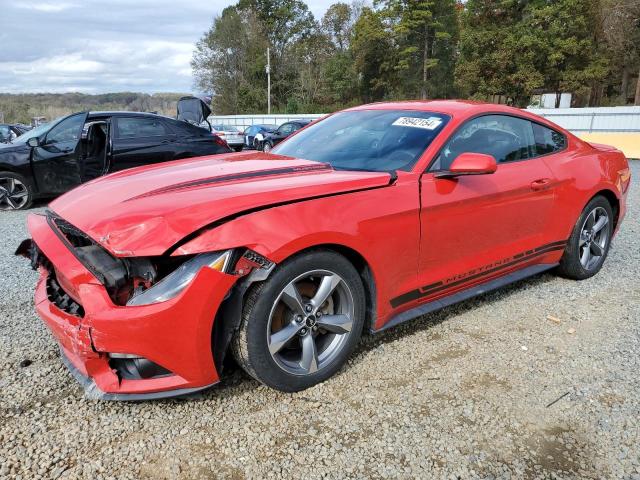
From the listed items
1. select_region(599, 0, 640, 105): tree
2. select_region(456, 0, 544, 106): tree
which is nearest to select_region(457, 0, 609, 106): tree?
select_region(456, 0, 544, 106): tree

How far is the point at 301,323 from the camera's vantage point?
98.6 inches

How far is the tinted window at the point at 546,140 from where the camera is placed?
385cm

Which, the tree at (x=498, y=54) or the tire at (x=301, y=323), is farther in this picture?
the tree at (x=498, y=54)

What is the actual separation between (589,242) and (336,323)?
2.81m

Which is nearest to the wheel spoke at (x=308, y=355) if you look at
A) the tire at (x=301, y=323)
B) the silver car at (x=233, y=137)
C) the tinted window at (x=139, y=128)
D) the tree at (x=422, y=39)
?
the tire at (x=301, y=323)

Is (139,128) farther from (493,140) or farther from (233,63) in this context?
(233,63)

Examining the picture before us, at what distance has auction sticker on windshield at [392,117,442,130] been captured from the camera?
3232 mm

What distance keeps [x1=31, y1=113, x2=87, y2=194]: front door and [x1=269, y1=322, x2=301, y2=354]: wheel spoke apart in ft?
19.8

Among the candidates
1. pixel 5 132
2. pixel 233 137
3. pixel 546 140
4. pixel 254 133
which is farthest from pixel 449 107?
pixel 254 133

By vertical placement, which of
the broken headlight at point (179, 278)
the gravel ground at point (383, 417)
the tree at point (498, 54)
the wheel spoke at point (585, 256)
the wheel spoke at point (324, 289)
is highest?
the tree at point (498, 54)

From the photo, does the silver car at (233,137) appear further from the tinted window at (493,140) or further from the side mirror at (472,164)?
the side mirror at (472,164)

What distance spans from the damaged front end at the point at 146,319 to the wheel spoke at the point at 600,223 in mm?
3318

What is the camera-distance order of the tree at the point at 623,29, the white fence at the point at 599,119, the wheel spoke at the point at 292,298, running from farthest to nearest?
1. the tree at the point at 623,29
2. the white fence at the point at 599,119
3. the wheel spoke at the point at 292,298

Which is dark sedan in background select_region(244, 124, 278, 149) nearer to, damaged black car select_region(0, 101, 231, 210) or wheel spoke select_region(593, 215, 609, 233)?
damaged black car select_region(0, 101, 231, 210)
